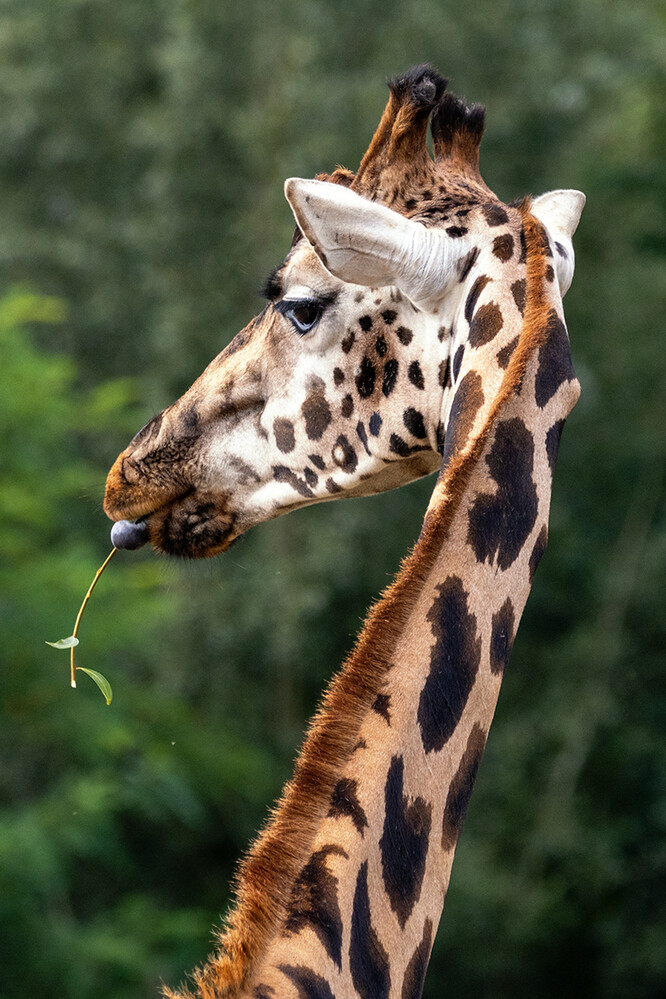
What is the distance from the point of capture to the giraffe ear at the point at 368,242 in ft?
6.88

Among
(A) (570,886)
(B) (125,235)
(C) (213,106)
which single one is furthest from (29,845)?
(B) (125,235)

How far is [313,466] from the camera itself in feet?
8.79

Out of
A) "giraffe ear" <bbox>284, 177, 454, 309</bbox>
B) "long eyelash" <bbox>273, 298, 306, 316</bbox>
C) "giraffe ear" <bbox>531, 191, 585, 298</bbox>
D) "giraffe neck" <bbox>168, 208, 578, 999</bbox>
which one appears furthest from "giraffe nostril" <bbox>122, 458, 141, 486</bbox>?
"giraffe ear" <bbox>531, 191, 585, 298</bbox>

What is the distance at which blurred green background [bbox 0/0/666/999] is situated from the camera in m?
11.8

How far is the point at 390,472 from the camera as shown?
2.69 metres

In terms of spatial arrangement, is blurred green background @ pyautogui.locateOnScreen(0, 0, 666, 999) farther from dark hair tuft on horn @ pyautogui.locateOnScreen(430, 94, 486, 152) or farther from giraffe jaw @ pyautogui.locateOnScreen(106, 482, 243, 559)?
dark hair tuft on horn @ pyautogui.locateOnScreen(430, 94, 486, 152)

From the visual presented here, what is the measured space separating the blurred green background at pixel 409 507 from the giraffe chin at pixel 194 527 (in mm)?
6700

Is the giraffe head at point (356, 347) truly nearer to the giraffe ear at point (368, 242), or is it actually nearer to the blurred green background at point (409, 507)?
the giraffe ear at point (368, 242)

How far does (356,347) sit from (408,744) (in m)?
0.98

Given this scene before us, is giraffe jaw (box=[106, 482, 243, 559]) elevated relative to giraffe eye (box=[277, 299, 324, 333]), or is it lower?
lower

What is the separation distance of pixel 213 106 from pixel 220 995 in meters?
11.8

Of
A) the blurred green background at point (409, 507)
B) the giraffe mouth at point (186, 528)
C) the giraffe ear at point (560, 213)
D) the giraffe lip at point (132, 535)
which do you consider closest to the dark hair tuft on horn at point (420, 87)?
the giraffe ear at point (560, 213)

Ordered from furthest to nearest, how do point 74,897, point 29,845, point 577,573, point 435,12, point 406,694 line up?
point 577,573 < point 435,12 < point 74,897 < point 29,845 < point 406,694

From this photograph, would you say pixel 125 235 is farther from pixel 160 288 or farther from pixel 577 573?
pixel 577 573
